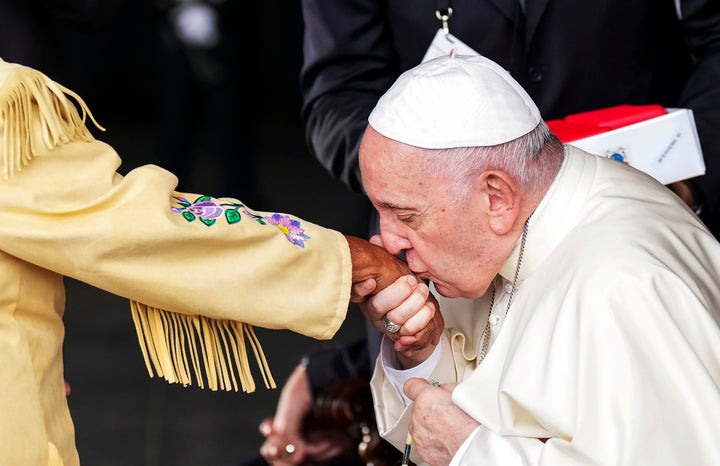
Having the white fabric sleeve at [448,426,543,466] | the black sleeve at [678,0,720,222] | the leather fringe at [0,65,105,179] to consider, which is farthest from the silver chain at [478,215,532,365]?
the leather fringe at [0,65,105,179]

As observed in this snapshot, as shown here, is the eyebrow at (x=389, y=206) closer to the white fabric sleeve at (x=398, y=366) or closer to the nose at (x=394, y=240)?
the nose at (x=394, y=240)

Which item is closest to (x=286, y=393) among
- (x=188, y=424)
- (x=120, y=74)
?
(x=188, y=424)

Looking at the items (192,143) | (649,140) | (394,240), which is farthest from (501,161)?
(192,143)

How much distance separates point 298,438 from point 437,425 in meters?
1.72

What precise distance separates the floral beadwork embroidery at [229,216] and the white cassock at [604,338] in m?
→ 0.48

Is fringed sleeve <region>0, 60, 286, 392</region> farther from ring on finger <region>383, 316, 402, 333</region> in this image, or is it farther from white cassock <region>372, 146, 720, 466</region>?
white cassock <region>372, 146, 720, 466</region>

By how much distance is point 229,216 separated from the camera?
2.53m

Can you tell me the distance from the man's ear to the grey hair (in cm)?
2

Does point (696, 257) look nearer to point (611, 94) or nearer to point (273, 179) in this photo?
point (611, 94)

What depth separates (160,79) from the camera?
6.39 metres

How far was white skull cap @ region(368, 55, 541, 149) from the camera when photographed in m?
2.48

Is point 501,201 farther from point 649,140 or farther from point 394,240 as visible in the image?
point 649,140

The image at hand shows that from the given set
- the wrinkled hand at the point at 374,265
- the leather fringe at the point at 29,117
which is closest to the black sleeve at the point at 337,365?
the wrinkled hand at the point at 374,265

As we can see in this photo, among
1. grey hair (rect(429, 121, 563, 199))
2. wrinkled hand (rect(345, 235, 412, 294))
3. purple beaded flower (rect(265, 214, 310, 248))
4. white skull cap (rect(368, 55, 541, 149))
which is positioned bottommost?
wrinkled hand (rect(345, 235, 412, 294))
